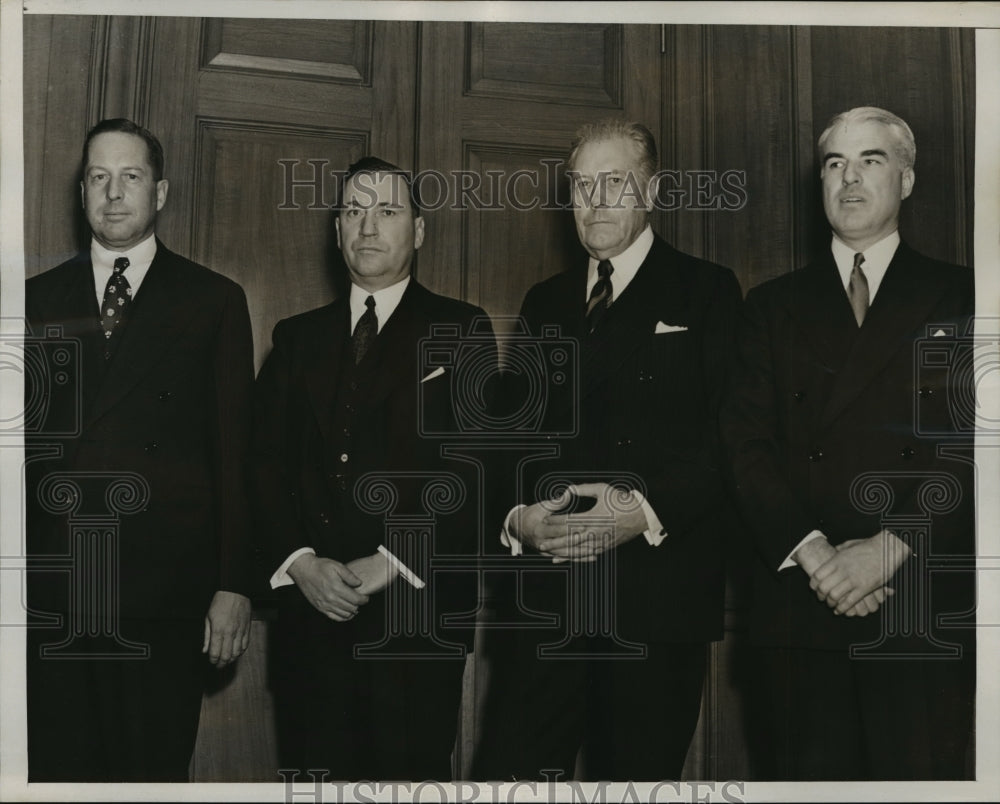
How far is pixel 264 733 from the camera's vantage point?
2.64 meters

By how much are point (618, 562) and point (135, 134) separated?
1.69m

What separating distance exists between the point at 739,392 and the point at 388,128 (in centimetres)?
116

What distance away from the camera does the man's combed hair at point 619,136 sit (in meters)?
2.70

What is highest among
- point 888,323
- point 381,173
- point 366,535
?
point 381,173

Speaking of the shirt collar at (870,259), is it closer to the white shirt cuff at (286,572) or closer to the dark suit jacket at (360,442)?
the dark suit jacket at (360,442)

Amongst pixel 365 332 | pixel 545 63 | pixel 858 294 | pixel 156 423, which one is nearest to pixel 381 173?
pixel 365 332

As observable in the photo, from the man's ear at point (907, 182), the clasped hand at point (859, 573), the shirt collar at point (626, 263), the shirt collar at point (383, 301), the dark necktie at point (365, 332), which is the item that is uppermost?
the man's ear at point (907, 182)

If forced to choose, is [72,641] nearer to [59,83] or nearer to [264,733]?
[264,733]

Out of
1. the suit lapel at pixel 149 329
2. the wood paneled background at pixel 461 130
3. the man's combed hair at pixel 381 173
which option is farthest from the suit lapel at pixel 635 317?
the suit lapel at pixel 149 329

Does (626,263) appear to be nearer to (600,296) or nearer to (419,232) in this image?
(600,296)

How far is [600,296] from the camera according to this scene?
2680 millimetres

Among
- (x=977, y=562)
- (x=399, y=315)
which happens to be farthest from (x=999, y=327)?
(x=399, y=315)

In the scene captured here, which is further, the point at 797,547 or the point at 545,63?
the point at 545,63

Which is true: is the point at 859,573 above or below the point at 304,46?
below
